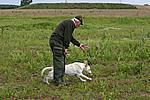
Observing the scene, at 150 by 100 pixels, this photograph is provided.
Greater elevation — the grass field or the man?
the man

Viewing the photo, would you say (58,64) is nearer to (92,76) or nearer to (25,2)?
(92,76)

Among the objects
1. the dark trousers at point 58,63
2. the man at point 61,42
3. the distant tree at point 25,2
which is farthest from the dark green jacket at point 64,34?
the distant tree at point 25,2

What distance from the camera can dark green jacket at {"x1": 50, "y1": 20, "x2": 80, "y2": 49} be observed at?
33.1ft

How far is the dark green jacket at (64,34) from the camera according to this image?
10.1m

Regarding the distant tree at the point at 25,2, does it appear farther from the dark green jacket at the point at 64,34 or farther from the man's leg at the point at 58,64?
the man's leg at the point at 58,64

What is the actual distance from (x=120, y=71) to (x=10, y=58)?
439 centimetres

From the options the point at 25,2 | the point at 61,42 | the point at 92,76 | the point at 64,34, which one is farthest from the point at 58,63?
the point at 25,2

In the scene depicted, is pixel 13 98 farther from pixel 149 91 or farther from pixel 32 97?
pixel 149 91

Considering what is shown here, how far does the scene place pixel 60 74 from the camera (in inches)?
406

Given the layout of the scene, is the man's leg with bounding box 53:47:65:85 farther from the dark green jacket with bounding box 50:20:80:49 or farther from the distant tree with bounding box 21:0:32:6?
the distant tree with bounding box 21:0:32:6

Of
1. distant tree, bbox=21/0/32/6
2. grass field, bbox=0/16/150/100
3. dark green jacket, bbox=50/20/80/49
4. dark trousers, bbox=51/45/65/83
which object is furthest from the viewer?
distant tree, bbox=21/0/32/6

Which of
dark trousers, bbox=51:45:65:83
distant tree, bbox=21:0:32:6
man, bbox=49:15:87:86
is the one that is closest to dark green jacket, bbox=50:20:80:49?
man, bbox=49:15:87:86

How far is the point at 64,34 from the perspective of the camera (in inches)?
400

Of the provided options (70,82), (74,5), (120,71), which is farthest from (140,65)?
(74,5)
